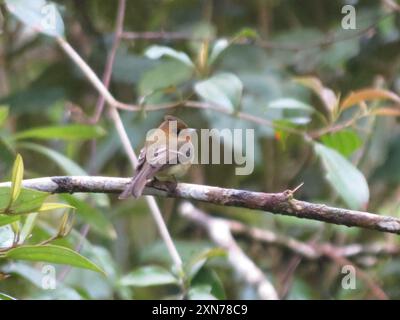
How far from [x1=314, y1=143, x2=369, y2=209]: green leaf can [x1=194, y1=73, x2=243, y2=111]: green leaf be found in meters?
0.25

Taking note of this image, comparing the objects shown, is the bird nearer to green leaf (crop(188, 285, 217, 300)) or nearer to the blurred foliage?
green leaf (crop(188, 285, 217, 300))

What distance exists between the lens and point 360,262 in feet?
10.2

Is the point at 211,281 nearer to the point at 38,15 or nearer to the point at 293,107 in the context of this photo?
the point at 293,107

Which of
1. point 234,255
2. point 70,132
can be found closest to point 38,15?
point 70,132

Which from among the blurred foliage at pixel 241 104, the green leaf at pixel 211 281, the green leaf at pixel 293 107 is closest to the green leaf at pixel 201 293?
the green leaf at pixel 211 281

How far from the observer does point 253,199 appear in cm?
152

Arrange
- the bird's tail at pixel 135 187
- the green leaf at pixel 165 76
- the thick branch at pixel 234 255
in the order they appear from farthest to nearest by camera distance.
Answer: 1. the green leaf at pixel 165 76
2. the thick branch at pixel 234 255
3. the bird's tail at pixel 135 187

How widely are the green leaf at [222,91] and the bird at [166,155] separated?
0.39ft

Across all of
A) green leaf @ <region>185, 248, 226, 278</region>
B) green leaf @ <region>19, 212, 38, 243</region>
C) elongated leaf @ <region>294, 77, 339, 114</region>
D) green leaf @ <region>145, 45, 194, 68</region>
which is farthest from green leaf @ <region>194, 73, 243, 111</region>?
green leaf @ <region>19, 212, 38, 243</region>

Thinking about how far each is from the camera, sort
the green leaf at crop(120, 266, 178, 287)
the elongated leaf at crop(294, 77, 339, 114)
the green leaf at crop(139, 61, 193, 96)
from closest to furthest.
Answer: the green leaf at crop(120, 266, 178, 287)
the elongated leaf at crop(294, 77, 339, 114)
the green leaf at crop(139, 61, 193, 96)

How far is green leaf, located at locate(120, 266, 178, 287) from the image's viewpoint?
79.0 inches

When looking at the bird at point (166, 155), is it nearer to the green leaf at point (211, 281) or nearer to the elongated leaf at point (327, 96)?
the green leaf at point (211, 281)

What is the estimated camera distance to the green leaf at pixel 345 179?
2.03 metres

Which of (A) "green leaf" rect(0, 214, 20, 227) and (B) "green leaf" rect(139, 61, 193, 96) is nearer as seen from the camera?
(A) "green leaf" rect(0, 214, 20, 227)
